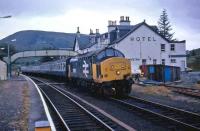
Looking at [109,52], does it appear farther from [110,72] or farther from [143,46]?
[143,46]

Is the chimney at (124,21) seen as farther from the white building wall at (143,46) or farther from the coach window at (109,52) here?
the coach window at (109,52)

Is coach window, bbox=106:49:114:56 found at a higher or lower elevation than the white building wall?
lower

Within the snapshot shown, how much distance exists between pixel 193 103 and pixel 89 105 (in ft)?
18.2

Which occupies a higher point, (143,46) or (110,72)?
(143,46)

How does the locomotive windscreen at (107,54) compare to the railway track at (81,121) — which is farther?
the locomotive windscreen at (107,54)

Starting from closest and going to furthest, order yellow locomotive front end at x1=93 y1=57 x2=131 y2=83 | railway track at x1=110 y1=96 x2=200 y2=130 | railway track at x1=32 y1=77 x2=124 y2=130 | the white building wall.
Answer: railway track at x1=110 y1=96 x2=200 y2=130 → railway track at x1=32 y1=77 x2=124 y2=130 → yellow locomotive front end at x1=93 y1=57 x2=131 y2=83 → the white building wall

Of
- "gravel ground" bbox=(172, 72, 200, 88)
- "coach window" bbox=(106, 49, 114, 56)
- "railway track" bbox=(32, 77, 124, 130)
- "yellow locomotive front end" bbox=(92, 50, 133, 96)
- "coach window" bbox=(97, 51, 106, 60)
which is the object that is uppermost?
"coach window" bbox=(106, 49, 114, 56)

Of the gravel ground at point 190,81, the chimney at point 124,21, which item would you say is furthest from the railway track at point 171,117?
the chimney at point 124,21

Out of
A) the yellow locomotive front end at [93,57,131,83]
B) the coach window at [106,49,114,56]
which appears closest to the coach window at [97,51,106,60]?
the coach window at [106,49,114,56]

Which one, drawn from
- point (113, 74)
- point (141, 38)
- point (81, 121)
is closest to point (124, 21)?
point (141, 38)

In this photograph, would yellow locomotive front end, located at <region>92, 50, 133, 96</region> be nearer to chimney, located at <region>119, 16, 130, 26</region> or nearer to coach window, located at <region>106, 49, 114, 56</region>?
coach window, located at <region>106, 49, 114, 56</region>

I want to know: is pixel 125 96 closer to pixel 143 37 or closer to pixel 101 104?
pixel 101 104

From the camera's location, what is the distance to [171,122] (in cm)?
1480

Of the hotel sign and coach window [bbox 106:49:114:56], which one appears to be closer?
coach window [bbox 106:49:114:56]
